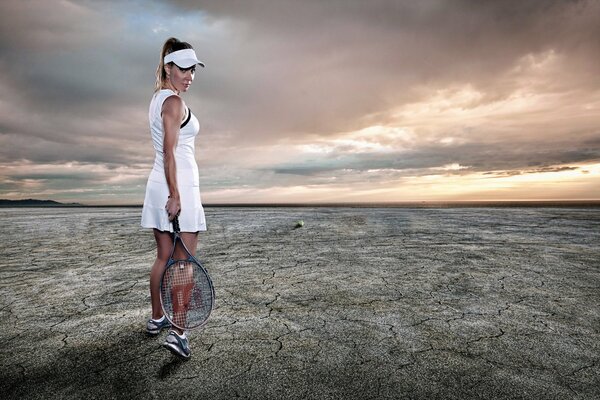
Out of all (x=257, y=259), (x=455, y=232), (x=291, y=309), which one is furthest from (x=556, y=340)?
(x=455, y=232)

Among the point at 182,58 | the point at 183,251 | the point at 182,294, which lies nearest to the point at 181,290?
the point at 182,294

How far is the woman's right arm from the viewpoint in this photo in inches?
100

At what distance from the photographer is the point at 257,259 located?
6254 mm

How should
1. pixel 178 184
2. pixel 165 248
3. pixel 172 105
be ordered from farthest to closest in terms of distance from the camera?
pixel 165 248, pixel 178 184, pixel 172 105

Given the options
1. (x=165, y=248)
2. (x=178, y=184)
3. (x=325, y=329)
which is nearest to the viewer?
(x=178, y=184)

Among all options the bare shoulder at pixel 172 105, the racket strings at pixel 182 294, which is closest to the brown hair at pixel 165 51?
the bare shoulder at pixel 172 105

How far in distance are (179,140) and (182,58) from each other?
0.58 m

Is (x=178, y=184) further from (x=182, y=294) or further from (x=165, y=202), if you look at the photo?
(x=182, y=294)

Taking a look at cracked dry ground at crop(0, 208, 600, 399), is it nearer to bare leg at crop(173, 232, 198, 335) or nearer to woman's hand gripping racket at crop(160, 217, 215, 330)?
woman's hand gripping racket at crop(160, 217, 215, 330)

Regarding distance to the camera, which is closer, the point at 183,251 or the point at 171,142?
the point at 171,142

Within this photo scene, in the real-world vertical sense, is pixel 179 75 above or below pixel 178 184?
above

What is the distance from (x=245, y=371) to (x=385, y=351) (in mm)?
1052

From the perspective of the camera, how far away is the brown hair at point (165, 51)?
8.70ft

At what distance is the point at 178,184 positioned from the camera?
2.65 metres
